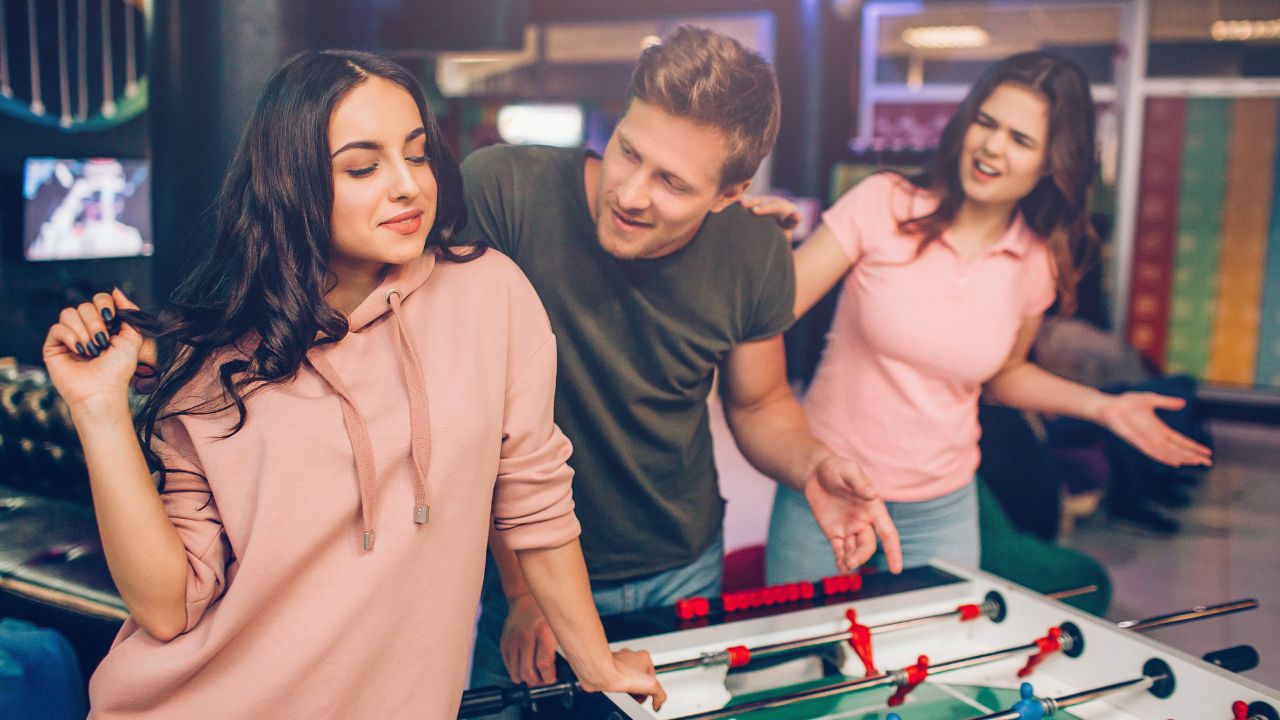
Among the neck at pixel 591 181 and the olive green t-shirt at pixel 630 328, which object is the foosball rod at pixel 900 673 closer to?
the olive green t-shirt at pixel 630 328

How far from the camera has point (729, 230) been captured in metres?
1.87

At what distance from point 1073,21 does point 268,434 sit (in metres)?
9.84

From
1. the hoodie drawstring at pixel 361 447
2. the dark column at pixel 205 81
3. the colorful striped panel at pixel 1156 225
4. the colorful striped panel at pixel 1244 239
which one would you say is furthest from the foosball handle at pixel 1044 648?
the colorful striped panel at pixel 1244 239

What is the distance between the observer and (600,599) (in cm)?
187

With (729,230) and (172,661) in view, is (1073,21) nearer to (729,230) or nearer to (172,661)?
(729,230)

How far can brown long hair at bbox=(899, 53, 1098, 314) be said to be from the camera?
6.64 ft

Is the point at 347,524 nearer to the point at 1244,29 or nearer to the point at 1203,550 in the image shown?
the point at 1203,550

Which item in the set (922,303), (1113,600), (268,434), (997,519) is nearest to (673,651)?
(268,434)

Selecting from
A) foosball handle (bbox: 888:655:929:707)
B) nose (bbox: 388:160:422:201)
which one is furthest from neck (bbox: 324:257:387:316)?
foosball handle (bbox: 888:655:929:707)

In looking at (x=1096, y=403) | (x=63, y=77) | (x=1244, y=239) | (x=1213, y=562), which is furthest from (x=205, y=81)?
(x=1244, y=239)

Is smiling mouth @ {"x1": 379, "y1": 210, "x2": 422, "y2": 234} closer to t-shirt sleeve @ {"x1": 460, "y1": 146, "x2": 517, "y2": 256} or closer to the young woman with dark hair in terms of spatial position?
the young woman with dark hair

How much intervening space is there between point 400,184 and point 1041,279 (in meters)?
1.43

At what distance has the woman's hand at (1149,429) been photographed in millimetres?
1964

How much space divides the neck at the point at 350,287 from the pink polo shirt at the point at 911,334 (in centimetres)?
106
